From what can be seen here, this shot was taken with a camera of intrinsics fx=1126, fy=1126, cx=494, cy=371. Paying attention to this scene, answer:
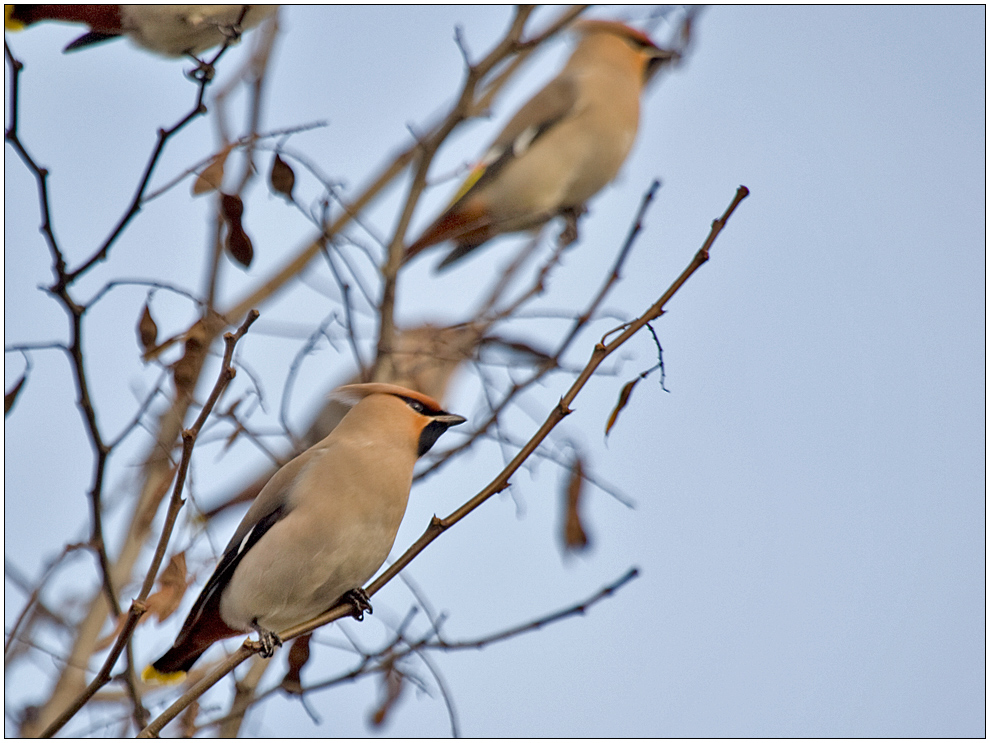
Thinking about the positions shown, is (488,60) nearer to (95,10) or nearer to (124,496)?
(95,10)

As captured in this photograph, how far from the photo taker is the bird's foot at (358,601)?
265 centimetres

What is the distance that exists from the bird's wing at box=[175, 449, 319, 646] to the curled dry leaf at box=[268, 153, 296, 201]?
0.67 metres

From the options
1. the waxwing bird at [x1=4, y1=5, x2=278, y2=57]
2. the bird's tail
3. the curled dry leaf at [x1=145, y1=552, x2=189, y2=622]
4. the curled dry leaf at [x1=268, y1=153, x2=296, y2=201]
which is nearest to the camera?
the curled dry leaf at [x1=145, y1=552, x2=189, y2=622]

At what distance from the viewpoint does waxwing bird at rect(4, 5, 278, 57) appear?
130 inches

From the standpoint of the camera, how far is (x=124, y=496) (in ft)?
11.1

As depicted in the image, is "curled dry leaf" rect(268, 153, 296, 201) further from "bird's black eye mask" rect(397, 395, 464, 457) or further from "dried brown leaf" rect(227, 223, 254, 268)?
"bird's black eye mask" rect(397, 395, 464, 457)

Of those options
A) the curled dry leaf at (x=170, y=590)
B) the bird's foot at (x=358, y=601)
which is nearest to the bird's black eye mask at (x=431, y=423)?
the bird's foot at (x=358, y=601)

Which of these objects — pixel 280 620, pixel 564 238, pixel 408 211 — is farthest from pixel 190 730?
pixel 564 238

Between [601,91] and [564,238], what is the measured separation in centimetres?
84

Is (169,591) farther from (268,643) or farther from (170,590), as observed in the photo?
(268,643)

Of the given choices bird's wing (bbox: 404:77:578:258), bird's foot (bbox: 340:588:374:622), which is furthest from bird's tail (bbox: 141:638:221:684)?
bird's wing (bbox: 404:77:578:258)

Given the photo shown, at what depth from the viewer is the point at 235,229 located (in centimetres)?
246

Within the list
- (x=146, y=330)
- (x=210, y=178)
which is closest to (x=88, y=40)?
(x=210, y=178)

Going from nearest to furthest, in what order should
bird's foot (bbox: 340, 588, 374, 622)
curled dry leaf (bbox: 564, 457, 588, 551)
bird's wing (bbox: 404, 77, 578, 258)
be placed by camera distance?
bird's foot (bbox: 340, 588, 374, 622), curled dry leaf (bbox: 564, 457, 588, 551), bird's wing (bbox: 404, 77, 578, 258)
